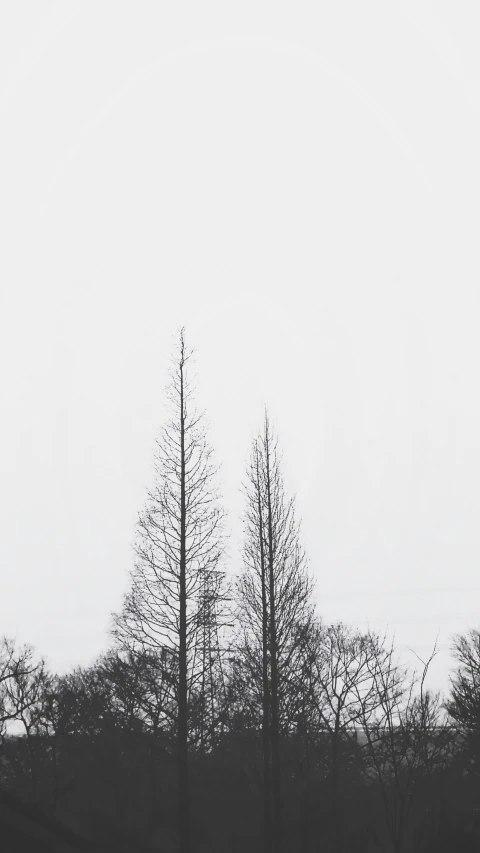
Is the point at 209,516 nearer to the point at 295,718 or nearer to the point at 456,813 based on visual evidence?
the point at 295,718

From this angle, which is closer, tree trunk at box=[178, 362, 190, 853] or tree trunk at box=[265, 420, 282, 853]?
tree trunk at box=[178, 362, 190, 853]

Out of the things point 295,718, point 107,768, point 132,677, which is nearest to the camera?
point 132,677

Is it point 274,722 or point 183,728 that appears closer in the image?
point 183,728

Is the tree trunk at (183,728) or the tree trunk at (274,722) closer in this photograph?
the tree trunk at (183,728)

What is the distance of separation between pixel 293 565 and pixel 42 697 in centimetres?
3514

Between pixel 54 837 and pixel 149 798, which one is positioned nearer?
pixel 54 837

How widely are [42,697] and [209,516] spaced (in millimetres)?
37164

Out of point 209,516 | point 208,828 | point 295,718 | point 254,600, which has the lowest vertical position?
point 208,828

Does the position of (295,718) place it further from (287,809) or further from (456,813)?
(456,813)

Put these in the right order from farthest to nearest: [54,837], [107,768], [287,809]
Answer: [107,768] < [287,809] < [54,837]

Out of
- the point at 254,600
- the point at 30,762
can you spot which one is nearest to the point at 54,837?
the point at 254,600

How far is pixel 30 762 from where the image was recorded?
46.1 m

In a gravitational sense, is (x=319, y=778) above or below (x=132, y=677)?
below

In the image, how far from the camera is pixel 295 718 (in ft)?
72.0
